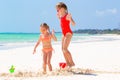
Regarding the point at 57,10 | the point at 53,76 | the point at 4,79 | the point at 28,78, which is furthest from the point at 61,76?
the point at 57,10

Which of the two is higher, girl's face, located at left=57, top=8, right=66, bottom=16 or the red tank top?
girl's face, located at left=57, top=8, right=66, bottom=16

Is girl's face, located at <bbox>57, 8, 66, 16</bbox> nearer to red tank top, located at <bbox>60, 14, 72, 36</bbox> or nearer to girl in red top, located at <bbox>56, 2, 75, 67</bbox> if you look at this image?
girl in red top, located at <bbox>56, 2, 75, 67</bbox>

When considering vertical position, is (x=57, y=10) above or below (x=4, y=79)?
above

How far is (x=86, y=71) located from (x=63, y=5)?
1615 millimetres

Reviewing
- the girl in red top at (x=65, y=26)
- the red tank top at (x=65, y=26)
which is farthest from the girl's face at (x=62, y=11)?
the red tank top at (x=65, y=26)

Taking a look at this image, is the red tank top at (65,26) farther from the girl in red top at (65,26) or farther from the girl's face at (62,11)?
the girl's face at (62,11)

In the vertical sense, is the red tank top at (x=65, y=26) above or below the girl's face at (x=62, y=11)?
below

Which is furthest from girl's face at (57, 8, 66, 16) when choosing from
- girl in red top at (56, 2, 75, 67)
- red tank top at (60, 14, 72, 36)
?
red tank top at (60, 14, 72, 36)

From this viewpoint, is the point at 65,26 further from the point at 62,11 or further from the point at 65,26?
the point at 62,11

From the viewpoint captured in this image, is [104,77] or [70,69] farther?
[70,69]

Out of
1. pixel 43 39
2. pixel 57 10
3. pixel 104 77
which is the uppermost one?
pixel 57 10

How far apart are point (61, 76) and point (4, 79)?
1.17 metres

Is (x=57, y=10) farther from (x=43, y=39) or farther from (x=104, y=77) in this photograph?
(x=104, y=77)

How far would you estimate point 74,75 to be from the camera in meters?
8.13
